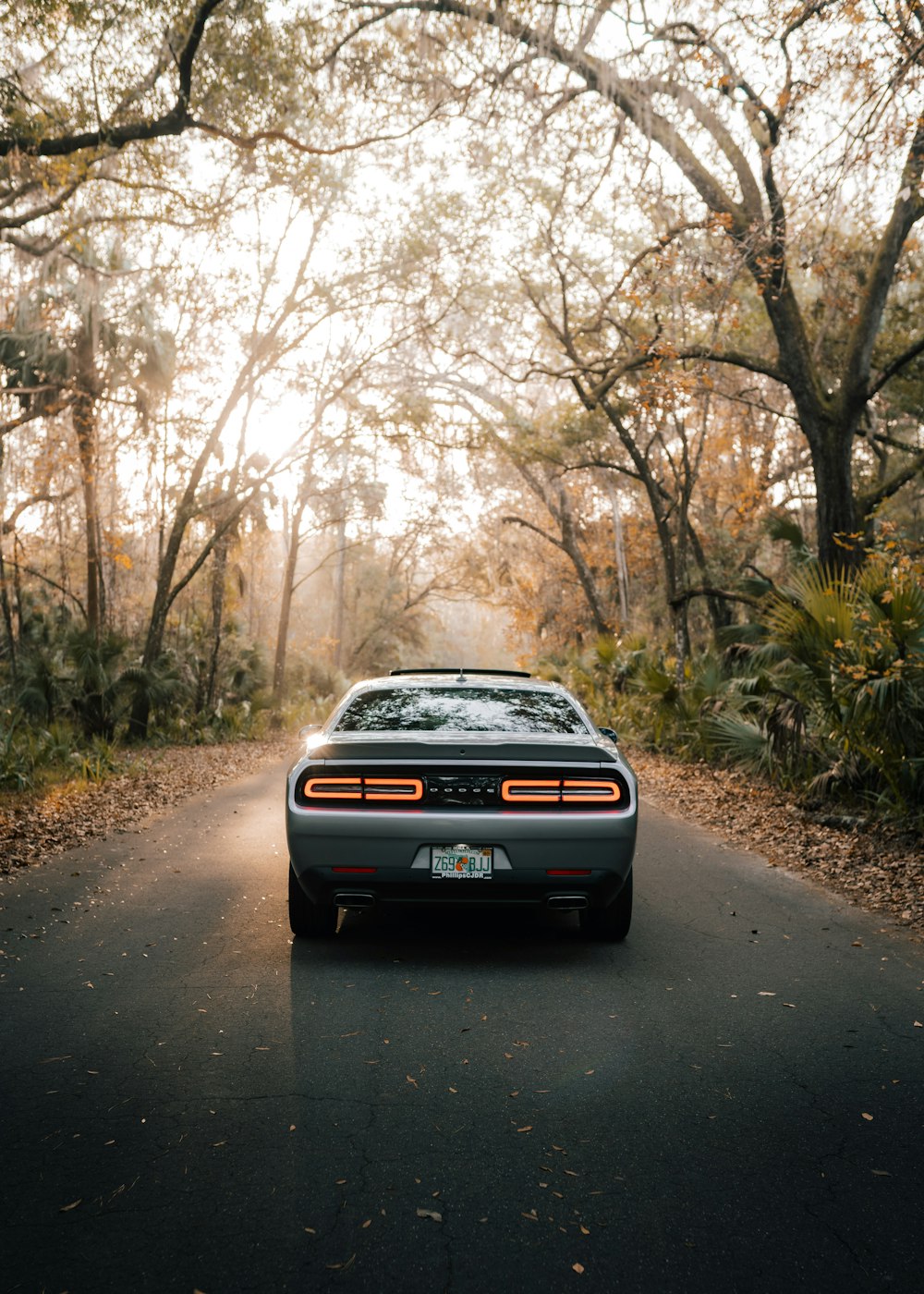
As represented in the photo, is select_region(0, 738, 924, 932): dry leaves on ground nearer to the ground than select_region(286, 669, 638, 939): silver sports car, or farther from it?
nearer to the ground

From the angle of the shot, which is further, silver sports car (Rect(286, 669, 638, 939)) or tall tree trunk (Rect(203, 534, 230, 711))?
tall tree trunk (Rect(203, 534, 230, 711))

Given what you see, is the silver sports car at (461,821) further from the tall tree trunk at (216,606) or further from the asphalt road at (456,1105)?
the tall tree trunk at (216,606)

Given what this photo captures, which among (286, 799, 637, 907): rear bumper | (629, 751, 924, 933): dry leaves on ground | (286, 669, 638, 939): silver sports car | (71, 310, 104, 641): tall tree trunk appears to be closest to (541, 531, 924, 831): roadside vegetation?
(629, 751, 924, 933): dry leaves on ground

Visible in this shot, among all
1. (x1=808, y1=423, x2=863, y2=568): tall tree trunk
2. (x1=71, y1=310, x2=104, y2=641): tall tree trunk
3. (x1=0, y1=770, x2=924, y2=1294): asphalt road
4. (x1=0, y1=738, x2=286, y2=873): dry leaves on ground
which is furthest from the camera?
(x1=71, y1=310, x2=104, y2=641): tall tree trunk

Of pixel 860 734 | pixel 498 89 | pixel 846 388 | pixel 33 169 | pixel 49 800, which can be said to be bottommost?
pixel 49 800

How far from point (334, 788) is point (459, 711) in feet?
3.66

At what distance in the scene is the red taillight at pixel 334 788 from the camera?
5.60 metres

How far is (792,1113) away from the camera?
3779 millimetres

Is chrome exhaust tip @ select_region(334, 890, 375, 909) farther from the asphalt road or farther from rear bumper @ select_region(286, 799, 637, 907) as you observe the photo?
the asphalt road

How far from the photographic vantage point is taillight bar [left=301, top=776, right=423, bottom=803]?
5.57m

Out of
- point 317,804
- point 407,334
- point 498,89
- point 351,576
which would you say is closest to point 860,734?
point 317,804

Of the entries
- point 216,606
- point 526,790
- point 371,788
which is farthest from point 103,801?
point 216,606

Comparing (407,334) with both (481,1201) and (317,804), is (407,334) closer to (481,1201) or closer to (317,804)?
(317,804)

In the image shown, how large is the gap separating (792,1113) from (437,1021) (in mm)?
1581
